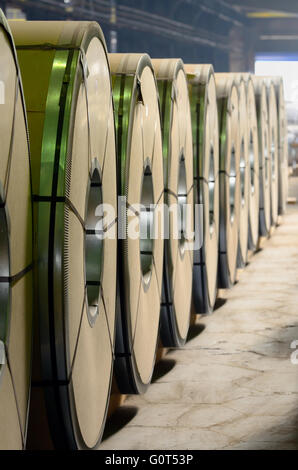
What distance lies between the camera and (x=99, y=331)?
2117 millimetres

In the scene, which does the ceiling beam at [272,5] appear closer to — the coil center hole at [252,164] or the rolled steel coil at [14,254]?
the coil center hole at [252,164]

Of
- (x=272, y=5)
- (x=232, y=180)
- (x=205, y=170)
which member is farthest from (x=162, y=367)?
(x=272, y=5)

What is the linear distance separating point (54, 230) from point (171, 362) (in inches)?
63.8

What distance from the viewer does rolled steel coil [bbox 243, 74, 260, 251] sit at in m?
5.48

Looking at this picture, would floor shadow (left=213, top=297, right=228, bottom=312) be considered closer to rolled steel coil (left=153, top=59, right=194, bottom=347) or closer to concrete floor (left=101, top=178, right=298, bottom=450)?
concrete floor (left=101, top=178, right=298, bottom=450)

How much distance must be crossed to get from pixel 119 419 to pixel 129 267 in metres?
0.52

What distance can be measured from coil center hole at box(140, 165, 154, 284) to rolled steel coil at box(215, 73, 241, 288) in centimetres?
138

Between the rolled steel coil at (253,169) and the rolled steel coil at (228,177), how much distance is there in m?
0.75

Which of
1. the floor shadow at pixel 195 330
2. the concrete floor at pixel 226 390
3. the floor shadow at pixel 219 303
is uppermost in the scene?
the floor shadow at pixel 219 303

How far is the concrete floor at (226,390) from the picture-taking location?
2361 mm

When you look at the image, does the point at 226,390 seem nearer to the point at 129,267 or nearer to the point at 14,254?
the point at 129,267

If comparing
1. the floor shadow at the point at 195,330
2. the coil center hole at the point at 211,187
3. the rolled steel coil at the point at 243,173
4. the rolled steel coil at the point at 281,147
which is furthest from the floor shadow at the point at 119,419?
the rolled steel coil at the point at 281,147

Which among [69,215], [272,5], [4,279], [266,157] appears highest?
[272,5]

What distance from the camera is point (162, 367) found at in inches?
123
